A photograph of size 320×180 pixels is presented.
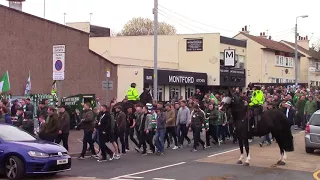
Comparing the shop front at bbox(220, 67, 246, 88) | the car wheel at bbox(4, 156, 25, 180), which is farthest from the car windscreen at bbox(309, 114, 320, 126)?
the shop front at bbox(220, 67, 246, 88)

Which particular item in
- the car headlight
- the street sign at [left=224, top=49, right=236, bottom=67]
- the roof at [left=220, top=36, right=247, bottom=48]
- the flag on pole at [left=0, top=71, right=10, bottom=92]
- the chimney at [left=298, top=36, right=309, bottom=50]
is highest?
the chimney at [left=298, top=36, right=309, bottom=50]

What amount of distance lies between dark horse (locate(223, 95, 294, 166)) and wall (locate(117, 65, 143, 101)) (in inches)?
860

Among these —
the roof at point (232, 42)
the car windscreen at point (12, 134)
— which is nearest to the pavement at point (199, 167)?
the car windscreen at point (12, 134)

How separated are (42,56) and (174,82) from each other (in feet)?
52.6

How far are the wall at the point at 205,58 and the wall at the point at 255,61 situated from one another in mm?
9574

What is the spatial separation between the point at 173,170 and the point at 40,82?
1868 centimetres

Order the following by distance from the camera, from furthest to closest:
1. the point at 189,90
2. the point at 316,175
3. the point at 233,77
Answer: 1. the point at 233,77
2. the point at 189,90
3. the point at 316,175

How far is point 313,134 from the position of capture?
57.5 feet

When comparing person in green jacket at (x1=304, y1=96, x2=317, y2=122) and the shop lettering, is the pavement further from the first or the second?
the shop lettering

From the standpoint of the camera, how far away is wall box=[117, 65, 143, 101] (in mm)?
37000

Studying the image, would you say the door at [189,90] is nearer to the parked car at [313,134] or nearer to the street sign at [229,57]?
the street sign at [229,57]

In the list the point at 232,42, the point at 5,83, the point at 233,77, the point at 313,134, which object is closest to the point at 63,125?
the point at 313,134

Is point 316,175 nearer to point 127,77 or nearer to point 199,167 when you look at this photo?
point 199,167

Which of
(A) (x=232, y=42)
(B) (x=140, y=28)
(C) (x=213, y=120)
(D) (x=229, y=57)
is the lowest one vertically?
(C) (x=213, y=120)
